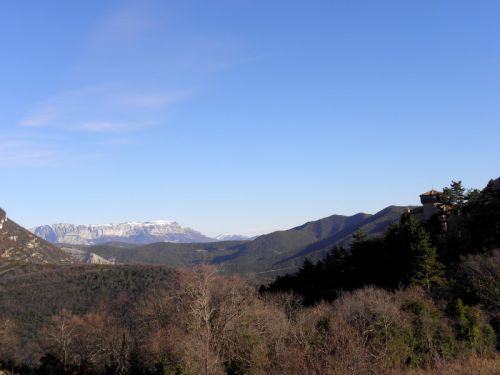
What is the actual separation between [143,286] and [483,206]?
7856 cm

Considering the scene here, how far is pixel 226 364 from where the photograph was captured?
3159cm

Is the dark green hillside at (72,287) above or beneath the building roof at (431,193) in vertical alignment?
beneath

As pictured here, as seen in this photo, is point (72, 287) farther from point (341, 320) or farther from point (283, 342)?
point (341, 320)

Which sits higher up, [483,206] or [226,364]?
[483,206]

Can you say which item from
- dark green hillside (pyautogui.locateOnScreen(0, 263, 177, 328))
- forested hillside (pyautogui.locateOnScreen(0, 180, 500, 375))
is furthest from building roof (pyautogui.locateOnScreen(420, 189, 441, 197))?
dark green hillside (pyautogui.locateOnScreen(0, 263, 177, 328))

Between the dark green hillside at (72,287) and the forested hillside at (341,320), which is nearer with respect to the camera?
the forested hillside at (341,320)

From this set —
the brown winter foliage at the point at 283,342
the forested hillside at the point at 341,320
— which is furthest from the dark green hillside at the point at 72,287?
the brown winter foliage at the point at 283,342

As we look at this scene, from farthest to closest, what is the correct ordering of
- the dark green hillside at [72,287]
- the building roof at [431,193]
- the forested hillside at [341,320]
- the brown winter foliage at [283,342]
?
the dark green hillside at [72,287] → the building roof at [431,193] → the forested hillside at [341,320] → the brown winter foliage at [283,342]

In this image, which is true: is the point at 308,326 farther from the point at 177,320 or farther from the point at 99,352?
the point at 99,352

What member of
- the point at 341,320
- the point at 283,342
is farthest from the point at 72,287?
the point at 341,320

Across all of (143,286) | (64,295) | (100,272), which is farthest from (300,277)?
(100,272)

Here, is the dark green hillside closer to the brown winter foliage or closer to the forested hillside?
the forested hillside

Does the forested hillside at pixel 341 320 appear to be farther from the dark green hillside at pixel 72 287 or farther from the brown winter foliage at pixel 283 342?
the dark green hillside at pixel 72 287

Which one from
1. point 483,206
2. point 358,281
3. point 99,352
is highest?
point 483,206
